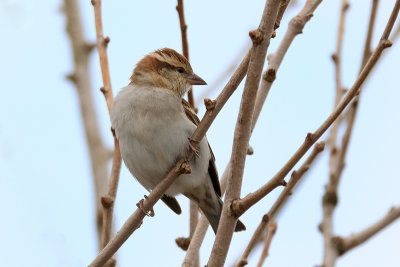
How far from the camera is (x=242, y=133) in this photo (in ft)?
11.0

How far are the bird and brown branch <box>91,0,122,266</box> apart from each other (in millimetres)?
721

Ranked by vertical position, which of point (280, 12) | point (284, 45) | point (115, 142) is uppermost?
point (284, 45)

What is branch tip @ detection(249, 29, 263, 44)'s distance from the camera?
10.1 feet

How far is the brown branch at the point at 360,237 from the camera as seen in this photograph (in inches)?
178

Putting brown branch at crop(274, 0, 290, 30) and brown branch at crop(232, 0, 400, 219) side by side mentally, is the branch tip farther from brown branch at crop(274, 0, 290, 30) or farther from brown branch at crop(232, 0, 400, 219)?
brown branch at crop(232, 0, 400, 219)

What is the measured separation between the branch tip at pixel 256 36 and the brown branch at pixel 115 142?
1.61m

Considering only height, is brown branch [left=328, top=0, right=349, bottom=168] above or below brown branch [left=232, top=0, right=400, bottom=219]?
above

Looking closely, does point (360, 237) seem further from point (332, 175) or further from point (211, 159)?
point (211, 159)

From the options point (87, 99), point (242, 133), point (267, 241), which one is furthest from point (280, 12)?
point (87, 99)

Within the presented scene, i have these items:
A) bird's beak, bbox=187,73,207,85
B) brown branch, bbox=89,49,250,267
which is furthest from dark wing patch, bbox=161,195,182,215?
brown branch, bbox=89,49,250,267

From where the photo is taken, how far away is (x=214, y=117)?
3475mm

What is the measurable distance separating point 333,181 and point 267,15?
7.05ft

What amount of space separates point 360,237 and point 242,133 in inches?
71.6

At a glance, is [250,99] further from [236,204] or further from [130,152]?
[130,152]
